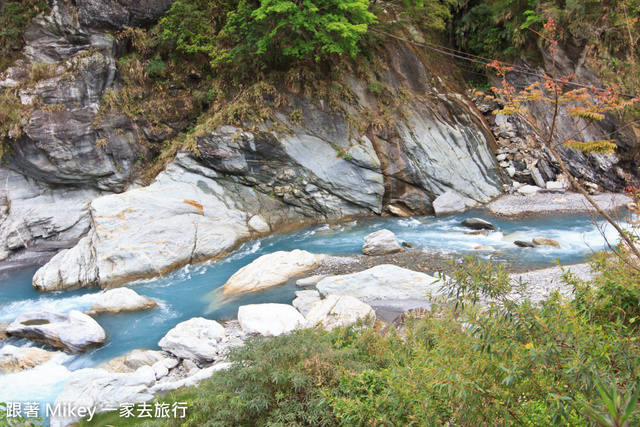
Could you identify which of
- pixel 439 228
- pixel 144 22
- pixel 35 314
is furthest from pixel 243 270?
pixel 144 22

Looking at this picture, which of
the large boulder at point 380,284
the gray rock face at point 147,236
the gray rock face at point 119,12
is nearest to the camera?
the large boulder at point 380,284

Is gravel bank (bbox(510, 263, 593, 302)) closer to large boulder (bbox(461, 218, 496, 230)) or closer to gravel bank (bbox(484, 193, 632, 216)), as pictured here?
large boulder (bbox(461, 218, 496, 230))

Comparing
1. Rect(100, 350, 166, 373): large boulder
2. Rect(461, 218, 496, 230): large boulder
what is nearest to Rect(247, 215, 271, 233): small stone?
Rect(100, 350, 166, 373): large boulder

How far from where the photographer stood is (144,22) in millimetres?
17047

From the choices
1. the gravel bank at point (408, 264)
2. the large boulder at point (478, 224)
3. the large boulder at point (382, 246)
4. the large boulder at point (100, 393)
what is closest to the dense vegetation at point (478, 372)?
the large boulder at point (100, 393)

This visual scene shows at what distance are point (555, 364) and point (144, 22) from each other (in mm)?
19670

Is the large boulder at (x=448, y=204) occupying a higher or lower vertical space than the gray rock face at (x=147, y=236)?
lower

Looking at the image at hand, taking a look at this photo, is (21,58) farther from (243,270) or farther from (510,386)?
(510,386)

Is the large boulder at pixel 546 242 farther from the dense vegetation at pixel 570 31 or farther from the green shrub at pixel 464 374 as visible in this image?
the green shrub at pixel 464 374

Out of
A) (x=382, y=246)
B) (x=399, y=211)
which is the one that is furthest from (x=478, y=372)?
(x=399, y=211)

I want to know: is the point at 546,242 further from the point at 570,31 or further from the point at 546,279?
the point at 570,31

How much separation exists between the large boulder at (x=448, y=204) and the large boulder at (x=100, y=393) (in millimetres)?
12613

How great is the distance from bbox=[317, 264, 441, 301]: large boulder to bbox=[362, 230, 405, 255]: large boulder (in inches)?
85.3

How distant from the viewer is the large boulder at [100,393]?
560 cm
